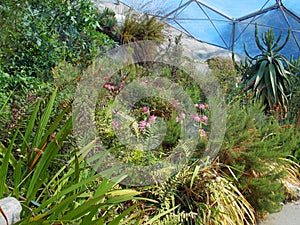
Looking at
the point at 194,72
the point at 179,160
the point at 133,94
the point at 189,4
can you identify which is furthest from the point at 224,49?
the point at 179,160

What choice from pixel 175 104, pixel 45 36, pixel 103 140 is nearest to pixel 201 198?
pixel 103 140

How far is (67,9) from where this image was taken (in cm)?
427

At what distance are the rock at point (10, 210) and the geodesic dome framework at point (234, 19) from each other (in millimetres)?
9039

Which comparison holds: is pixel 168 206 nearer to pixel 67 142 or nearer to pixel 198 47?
pixel 67 142

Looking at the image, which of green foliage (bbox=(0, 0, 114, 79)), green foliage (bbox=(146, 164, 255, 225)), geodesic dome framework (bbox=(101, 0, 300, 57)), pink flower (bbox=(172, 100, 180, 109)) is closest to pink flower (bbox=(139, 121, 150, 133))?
green foliage (bbox=(146, 164, 255, 225))

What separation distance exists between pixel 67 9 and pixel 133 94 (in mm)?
1294

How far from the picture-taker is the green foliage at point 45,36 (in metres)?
3.84

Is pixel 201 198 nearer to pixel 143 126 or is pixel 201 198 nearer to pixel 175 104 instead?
pixel 143 126

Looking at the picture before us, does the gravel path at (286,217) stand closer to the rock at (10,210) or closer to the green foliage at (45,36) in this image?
the rock at (10,210)

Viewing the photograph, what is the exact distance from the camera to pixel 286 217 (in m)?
3.58

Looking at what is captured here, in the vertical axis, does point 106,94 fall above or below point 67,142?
above

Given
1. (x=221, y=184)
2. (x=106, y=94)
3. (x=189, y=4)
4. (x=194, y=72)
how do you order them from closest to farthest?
(x=221, y=184) < (x=106, y=94) < (x=194, y=72) < (x=189, y=4)

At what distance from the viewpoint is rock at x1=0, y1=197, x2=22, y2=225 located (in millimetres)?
1492

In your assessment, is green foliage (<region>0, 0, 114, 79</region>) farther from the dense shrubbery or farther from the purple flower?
the purple flower
